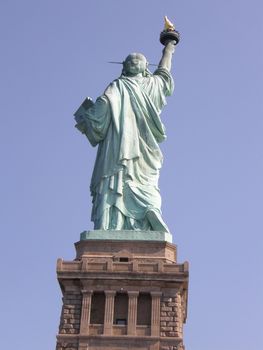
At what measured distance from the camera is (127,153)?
3753 centimetres

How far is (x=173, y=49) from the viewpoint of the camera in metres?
42.6

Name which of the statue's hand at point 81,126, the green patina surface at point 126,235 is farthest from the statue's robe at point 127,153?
the green patina surface at point 126,235

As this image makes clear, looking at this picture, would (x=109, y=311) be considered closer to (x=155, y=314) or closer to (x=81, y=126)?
(x=155, y=314)

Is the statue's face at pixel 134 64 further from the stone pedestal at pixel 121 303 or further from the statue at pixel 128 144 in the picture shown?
the stone pedestal at pixel 121 303

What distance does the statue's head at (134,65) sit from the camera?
132ft

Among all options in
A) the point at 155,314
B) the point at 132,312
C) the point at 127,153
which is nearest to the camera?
the point at 155,314

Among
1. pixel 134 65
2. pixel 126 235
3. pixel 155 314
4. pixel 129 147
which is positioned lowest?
pixel 155 314

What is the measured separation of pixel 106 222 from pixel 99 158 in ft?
12.0

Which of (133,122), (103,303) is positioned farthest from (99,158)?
(103,303)

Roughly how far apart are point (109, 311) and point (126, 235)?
3.70 m

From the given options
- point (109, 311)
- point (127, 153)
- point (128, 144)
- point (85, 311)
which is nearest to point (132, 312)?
point (109, 311)

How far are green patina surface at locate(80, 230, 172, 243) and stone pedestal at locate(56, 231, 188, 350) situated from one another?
889mm

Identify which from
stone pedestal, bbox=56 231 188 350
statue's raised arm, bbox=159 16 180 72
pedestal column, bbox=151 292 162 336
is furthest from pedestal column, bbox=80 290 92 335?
statue's raised arm, bbox=159 16 180 72

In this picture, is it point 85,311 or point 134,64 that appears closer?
point 85,311
